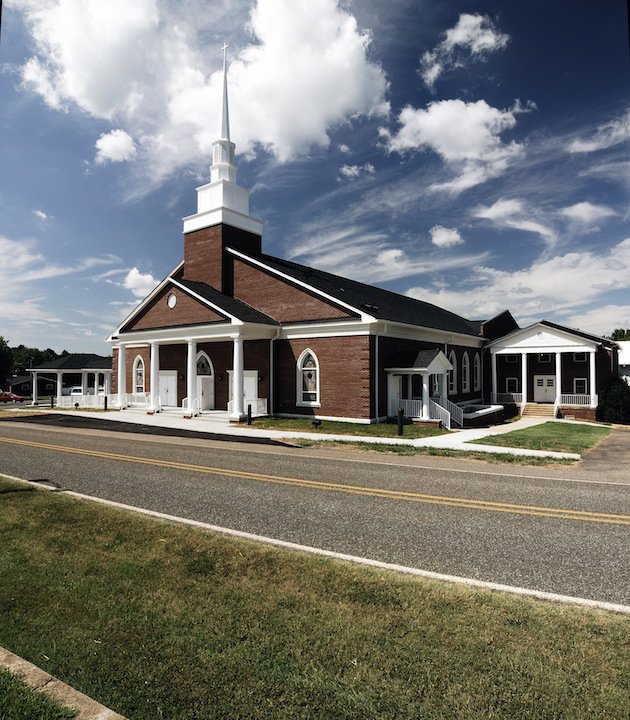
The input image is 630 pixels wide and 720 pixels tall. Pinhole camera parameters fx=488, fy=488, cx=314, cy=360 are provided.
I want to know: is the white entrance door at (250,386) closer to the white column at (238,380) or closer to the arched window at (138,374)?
the white column at (238,380)

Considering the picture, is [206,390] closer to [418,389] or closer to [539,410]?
[418,389]

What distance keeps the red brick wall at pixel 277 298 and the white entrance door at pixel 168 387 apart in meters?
6.92

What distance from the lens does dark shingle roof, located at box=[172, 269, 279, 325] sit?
2580 cm

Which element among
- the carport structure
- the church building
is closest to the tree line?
the carport structure

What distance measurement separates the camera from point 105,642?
13.3 ft

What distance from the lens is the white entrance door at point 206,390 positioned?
1153 inches

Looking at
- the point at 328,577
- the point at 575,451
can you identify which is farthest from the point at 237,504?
the point at 575,451

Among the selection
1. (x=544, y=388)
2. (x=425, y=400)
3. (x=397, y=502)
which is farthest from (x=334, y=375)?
(x=544, y=388)

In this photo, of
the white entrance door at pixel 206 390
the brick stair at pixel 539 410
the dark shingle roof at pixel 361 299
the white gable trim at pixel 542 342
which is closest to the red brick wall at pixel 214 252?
the dark shingle roof at pixel 361 299

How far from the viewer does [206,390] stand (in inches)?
1158

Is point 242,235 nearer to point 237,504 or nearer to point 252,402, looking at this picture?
point 252,402

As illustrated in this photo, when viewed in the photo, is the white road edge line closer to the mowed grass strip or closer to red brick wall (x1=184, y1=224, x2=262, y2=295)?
the mowed grass strip

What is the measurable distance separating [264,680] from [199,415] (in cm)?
2443

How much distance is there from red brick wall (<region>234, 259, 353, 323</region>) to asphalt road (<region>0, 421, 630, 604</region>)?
35.4 feet
